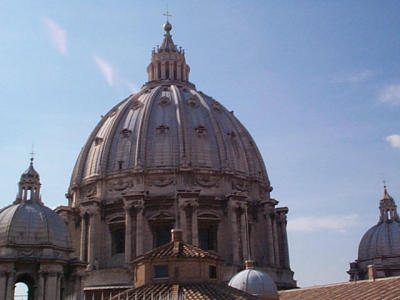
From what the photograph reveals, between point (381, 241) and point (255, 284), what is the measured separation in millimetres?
32961

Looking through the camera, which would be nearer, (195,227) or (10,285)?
(10,285)

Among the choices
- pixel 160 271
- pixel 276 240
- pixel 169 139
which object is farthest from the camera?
pixel 276 240

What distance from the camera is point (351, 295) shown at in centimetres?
3853

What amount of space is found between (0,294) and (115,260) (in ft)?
73.0

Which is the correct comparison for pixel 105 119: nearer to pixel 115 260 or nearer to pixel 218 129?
pixel 218 129

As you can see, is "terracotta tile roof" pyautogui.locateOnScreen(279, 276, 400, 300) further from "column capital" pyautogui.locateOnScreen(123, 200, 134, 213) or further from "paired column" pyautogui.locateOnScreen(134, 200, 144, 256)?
"column capital" pyautogui.locateOnScreen(123, 200, 134, 213)

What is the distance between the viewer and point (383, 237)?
70.9 meters

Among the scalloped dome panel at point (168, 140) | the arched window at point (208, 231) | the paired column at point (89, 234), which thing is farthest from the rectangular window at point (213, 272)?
the scalloped dome panel at point (168, 140)

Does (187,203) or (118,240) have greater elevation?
(187,203)

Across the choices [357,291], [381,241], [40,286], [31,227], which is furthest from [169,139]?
[357,291]

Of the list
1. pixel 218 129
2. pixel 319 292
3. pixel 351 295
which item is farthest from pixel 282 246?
pixel 351 295

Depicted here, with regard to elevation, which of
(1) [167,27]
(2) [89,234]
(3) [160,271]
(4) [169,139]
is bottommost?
(3) [160,271]

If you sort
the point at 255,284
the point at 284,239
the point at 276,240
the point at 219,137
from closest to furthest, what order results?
the point at 255,284
the point at 276,240
the point at 219,137
the point at 284,239

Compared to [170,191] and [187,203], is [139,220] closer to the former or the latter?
[170,191]
